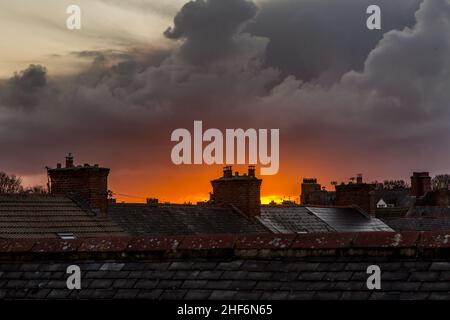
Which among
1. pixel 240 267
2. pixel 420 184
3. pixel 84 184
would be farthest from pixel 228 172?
pixel 420 184

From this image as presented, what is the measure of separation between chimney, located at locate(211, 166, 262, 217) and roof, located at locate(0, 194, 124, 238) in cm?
936

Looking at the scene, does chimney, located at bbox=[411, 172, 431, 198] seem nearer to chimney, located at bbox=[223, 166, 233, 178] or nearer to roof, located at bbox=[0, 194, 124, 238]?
chimney, located at bbox=[223, 166, 233, 178]

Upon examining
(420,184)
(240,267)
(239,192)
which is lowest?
(240,267)

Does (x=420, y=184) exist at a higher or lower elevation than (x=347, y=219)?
higher

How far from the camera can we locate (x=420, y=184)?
239 ft

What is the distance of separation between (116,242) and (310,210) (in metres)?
30.6

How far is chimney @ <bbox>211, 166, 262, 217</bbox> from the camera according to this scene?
118 feet

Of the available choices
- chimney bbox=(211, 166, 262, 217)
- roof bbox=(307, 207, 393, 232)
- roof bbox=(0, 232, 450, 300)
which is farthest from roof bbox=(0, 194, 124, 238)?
roof bbox=(307, 207, 393, 232)

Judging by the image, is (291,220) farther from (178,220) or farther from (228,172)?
(178,220)

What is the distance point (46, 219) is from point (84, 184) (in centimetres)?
290

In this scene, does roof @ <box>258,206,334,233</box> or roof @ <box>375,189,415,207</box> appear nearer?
roof @ <box>258,206,334,233</box>

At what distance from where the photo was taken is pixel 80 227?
87.2ft

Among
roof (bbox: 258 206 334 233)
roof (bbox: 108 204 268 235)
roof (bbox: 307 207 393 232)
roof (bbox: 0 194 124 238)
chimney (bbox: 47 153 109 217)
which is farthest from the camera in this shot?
roof (bbox: 307 207 393 232)

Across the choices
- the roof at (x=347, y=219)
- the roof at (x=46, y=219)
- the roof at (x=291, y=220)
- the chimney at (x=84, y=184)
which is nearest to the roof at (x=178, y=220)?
the chimney at (x=84, y=184)
